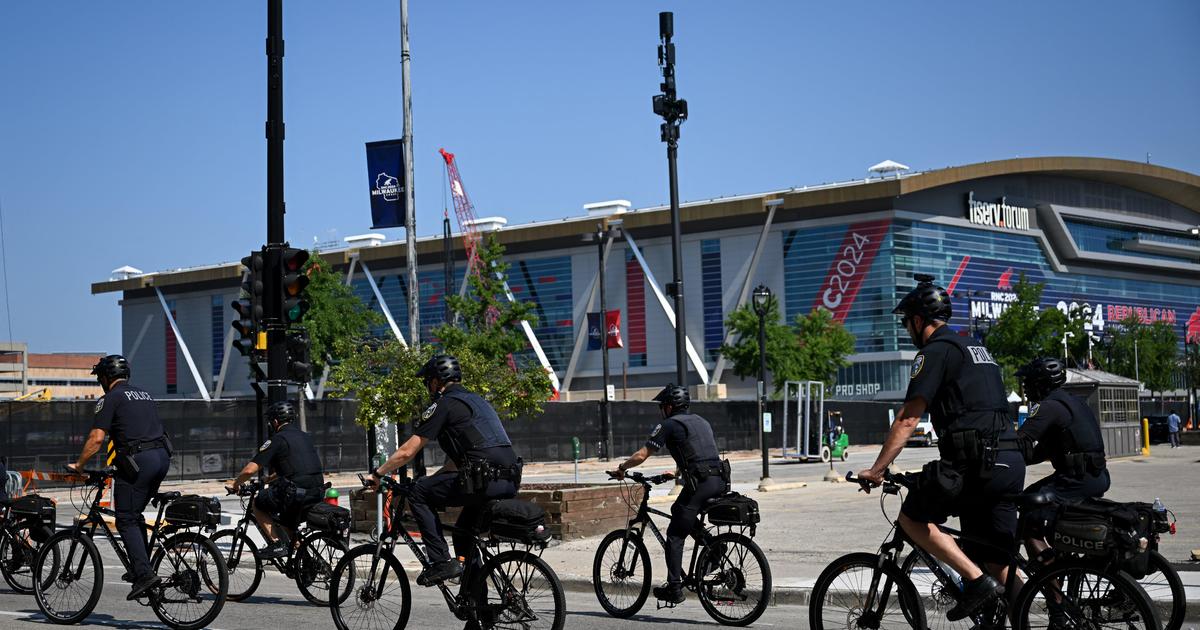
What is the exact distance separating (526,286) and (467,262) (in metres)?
9.25

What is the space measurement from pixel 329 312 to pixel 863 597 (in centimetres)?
5672

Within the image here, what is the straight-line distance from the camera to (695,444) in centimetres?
979

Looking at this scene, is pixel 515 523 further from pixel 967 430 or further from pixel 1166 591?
pixel 1166 591

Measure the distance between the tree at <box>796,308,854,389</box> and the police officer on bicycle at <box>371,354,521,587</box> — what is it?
219 ft

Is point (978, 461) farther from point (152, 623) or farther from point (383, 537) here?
point (152, 623)

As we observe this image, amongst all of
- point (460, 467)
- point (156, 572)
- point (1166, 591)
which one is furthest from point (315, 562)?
point (1166, 591)

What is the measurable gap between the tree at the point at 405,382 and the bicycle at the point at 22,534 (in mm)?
9637

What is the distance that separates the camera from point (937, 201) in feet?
307

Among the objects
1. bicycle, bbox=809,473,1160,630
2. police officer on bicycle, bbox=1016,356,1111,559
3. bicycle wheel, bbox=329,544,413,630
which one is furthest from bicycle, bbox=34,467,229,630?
police officer on bicycle, bbox=1016,356,1111,559

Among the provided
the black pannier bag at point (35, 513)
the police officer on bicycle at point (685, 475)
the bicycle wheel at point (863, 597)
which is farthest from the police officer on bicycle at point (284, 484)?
the bicycle wheel at point (863, 597)

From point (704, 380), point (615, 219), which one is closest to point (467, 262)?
point (615, 219)

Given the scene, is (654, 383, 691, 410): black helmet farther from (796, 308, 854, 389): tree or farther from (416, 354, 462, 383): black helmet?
(796, 308, 854, 389): tree

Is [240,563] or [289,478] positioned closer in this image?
[289,478]

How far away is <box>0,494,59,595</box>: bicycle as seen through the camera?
1119cm
